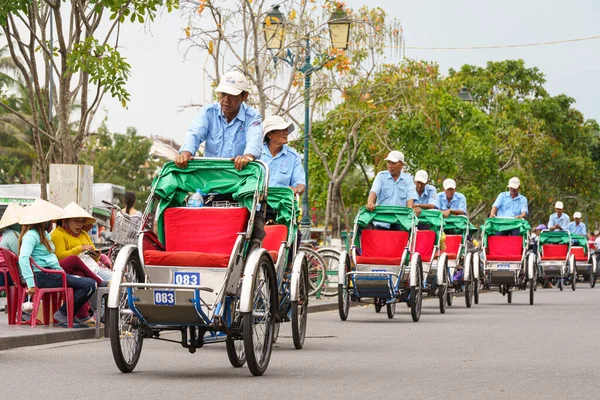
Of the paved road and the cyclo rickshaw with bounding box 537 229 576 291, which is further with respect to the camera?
the cyclo rickshaw with bounding box 537 229 576 291

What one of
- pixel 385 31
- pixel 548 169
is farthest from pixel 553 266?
pixel 548 169

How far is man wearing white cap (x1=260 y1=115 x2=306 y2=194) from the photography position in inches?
475

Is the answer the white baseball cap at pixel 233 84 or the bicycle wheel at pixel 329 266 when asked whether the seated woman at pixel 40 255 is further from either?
the bicycle wheel at pixel 329 266

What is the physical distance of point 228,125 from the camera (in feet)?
33.2

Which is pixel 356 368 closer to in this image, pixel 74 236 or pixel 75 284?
pixel 75 284

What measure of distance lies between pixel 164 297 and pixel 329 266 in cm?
1274

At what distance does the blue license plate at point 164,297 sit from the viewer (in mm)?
8320

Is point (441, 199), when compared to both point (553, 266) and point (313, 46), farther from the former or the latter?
point (553, 266)

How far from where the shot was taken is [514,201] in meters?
22.4

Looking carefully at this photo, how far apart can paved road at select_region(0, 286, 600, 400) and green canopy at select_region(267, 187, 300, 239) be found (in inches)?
48.6

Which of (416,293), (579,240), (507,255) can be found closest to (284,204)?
(416,293)

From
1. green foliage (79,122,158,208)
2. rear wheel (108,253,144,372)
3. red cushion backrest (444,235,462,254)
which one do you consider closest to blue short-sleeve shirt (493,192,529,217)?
red cushion backrest (444,235,462,254)

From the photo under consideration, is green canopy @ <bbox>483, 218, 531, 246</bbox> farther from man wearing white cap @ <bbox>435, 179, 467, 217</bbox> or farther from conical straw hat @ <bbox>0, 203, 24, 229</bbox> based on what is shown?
conical straw hat @ <bbox>0, 203, 24, 229</bbox>

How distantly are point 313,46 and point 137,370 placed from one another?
1459 centimetres
